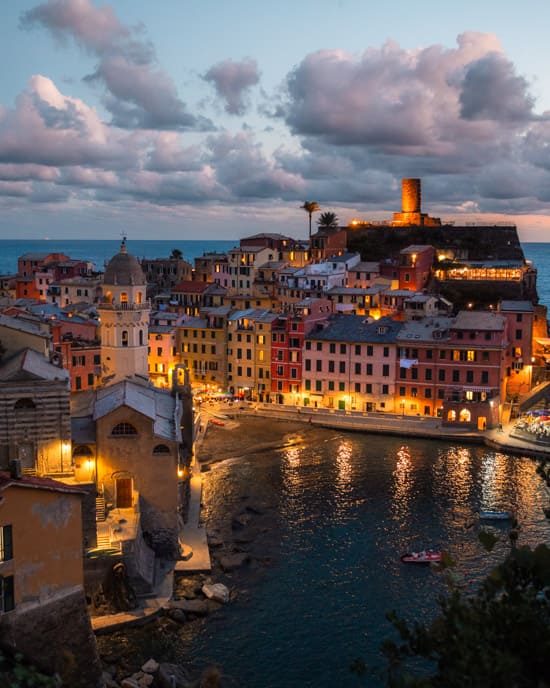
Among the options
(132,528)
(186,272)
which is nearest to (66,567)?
(132,528)

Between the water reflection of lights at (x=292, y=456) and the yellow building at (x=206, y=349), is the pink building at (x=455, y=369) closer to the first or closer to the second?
the water reflection of lights at (x=292, y=456)

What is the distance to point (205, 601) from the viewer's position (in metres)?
35.8

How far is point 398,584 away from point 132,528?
13482mm

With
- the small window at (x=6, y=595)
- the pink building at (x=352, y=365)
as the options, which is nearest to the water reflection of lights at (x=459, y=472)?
the pink building at (x=352, y=365)

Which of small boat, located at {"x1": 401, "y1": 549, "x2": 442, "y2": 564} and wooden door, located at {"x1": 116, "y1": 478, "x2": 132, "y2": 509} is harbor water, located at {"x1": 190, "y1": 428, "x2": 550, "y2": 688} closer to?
small boat, located at {"x1": 401, "y1": 549, "x2": 442, "y2": 564}

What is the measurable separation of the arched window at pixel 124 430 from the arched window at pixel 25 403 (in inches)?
167

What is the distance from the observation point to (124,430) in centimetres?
3966

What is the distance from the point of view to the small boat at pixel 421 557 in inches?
1602

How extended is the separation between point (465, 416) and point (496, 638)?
2183 inches

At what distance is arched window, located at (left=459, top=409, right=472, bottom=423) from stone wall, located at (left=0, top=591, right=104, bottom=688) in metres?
45.7

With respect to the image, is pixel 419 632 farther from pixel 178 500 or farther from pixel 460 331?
pixel 460 331

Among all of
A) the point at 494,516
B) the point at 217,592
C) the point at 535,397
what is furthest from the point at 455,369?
the point at 217,592

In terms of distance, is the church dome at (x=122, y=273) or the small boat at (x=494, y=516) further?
the church dome at (x=122, y=273)

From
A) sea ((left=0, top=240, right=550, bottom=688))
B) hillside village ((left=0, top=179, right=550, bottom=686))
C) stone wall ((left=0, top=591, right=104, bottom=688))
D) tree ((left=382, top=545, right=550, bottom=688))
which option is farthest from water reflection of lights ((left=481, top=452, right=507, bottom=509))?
tree ((left=382, top=545, right=550, bottom=688))
